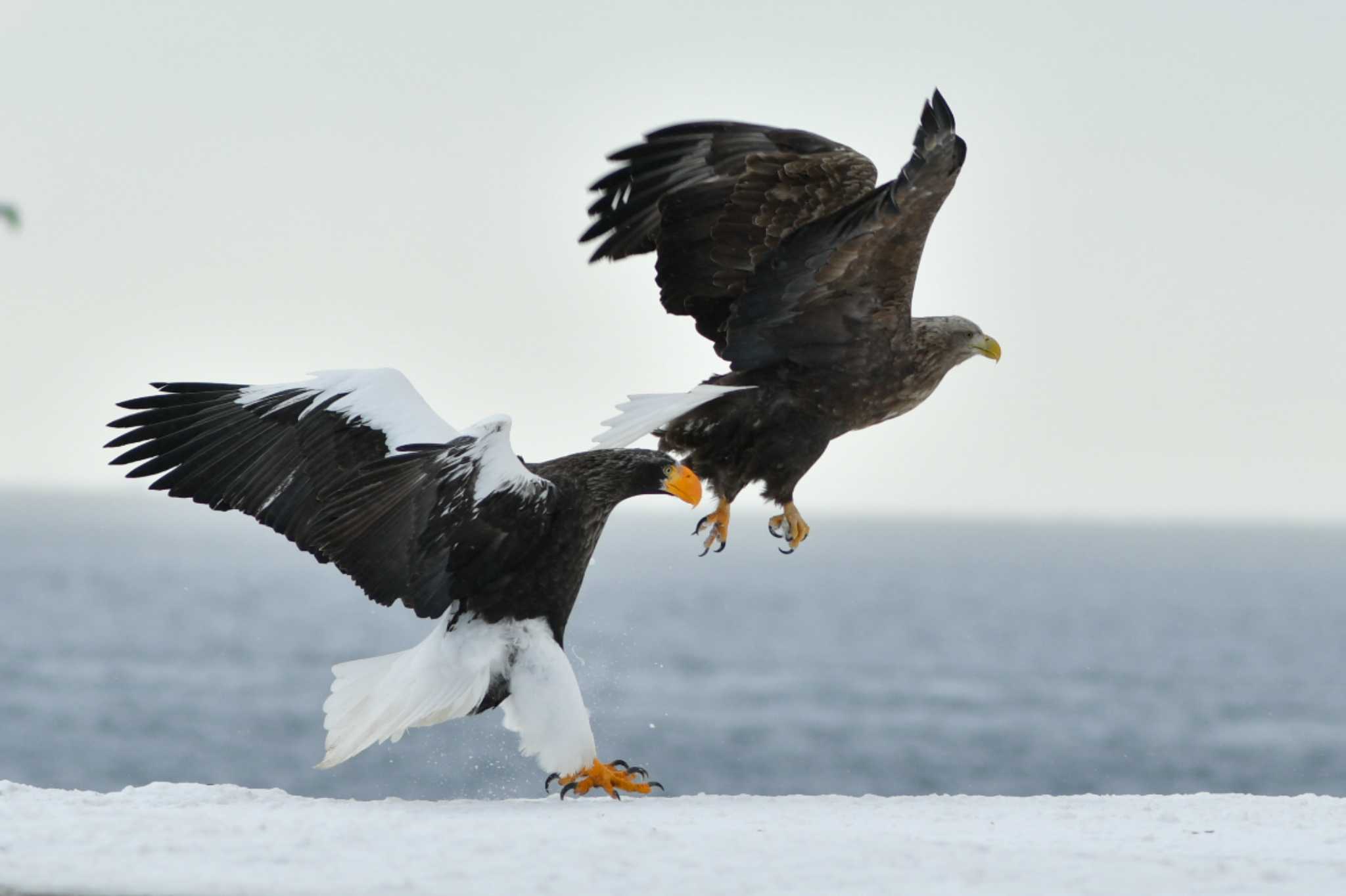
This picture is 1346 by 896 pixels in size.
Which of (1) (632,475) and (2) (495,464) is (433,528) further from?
(1) (632,475)

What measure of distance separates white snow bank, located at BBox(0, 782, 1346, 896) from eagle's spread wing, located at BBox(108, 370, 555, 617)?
27.9 inches

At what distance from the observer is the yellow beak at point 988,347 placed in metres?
6.10

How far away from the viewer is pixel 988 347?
6.15m

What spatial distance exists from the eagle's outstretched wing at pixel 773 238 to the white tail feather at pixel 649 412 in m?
0.19

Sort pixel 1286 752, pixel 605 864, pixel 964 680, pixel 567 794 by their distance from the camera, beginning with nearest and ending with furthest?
pixel 605 864, pixel 567 794, pixel 1286 752, pixel 964 680

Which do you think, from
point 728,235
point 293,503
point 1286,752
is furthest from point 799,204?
point 1286,752

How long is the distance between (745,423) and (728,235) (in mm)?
696

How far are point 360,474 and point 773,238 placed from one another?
2032mm

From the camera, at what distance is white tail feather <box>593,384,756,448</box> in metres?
5.53

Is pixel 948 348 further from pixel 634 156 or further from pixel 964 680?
pixel 964 680

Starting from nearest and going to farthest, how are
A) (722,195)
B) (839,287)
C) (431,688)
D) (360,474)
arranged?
(360,474)
(431,688)
(839,287)
(722,195)

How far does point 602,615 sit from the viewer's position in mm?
61938

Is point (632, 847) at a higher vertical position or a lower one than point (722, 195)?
lower

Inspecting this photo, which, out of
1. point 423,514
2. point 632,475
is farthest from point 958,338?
point 423,514
